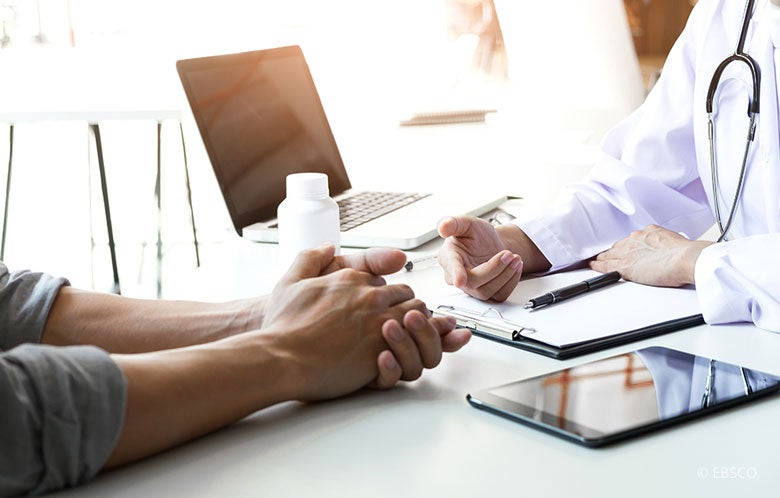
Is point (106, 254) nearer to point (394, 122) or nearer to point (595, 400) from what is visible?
point (394, 122)

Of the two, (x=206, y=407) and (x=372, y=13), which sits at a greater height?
(x=372, y=13)

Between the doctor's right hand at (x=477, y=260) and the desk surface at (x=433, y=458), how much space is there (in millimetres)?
239

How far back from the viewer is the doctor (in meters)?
1.08

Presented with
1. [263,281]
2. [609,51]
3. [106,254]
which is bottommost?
[106,254]

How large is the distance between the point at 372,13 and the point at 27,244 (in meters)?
1.77

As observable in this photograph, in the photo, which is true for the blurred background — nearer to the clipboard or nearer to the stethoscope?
the stethoscope

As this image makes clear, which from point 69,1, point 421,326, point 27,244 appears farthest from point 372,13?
point 421,326

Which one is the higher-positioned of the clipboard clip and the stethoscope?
the stethoscope

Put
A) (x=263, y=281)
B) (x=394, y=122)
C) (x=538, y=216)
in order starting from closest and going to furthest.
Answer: (x=263, y=281)
(x=538, y=216)
(x=394, y=122)

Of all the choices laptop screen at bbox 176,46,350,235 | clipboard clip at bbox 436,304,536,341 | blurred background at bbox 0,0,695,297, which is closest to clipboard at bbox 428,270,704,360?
clipboard clip at bbox 436,304,536,341

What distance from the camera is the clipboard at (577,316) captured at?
0.94 metres

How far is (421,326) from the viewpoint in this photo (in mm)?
846

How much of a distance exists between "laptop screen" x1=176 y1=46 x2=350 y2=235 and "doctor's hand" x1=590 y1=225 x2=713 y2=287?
0.60 m

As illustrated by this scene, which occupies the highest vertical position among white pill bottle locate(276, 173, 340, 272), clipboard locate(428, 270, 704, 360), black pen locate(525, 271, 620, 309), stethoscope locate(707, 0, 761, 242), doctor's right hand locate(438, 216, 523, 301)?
stethoscope locate(707, 0, 761, 242)
